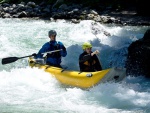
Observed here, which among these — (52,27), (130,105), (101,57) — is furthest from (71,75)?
(52,27)

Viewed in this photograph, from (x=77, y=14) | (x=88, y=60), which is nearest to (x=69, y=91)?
(x=88, y=60)

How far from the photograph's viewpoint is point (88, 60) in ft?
29.7

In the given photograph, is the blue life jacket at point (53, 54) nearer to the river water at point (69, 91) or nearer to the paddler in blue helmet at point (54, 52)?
the paddler in blue helmet at point (54, 52)

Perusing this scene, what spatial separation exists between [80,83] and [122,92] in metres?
1.06

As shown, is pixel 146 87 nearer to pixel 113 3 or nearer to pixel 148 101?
pixel 148 101

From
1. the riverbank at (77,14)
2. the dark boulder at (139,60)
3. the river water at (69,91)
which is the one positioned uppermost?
the riverbank at (77,14)

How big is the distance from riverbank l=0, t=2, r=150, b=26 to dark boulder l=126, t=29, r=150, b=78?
36.7 ft

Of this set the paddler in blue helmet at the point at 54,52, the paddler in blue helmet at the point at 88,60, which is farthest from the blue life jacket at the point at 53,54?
the paddler in blue helmet at the point at 88,60

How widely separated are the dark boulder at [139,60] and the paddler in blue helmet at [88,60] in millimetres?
1422

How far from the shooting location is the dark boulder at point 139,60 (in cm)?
993

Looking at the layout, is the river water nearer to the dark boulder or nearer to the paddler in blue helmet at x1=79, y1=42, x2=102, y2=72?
the dark boulder

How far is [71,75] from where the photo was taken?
904 centimetres

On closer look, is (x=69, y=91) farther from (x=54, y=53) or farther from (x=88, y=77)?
(x=54, y=53)

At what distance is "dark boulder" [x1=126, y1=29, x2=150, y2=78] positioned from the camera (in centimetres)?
993
